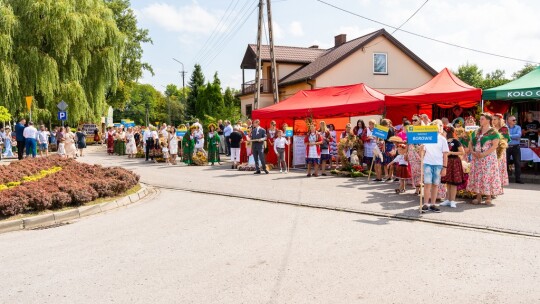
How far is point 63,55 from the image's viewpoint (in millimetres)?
28312

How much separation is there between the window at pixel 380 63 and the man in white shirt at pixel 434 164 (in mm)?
26040

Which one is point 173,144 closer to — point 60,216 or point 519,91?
point 60,216

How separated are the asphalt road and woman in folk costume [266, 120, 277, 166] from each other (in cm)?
942

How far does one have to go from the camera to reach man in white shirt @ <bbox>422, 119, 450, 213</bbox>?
8.34 metres

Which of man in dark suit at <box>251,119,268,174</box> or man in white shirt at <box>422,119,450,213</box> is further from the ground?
man in dark suit at <box>251,119,268,174</box>

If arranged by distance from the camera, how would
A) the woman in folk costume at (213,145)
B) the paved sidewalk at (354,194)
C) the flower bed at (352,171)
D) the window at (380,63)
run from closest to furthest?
the paved sidewalk at (354,194), the flower bed at (352,171), the woman in folk costume at (213,145), the window at (380,63)

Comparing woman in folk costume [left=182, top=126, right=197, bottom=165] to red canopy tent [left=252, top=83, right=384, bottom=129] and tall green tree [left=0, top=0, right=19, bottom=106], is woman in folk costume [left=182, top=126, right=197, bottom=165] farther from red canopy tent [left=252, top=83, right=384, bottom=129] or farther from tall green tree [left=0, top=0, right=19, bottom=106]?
tall green tree [left=0, top=0, right=19, bottom=106]

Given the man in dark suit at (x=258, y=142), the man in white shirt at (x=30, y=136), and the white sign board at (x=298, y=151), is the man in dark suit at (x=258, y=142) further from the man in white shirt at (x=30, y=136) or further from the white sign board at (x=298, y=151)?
the man in white shirt at (x=30, y=136)

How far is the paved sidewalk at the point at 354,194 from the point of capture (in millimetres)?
7824

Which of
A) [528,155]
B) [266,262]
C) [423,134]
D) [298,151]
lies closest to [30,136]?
→ [298,151]

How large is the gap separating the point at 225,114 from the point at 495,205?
77.9ft

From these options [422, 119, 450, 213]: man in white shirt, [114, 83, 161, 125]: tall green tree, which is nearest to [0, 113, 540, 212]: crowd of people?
[422, 119, 450, 213]: man in white shirt

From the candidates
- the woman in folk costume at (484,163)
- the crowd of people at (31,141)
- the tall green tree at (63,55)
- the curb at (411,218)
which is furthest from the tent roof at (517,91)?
the tall green tree at (63,55)

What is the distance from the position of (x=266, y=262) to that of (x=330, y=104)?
485 inches
